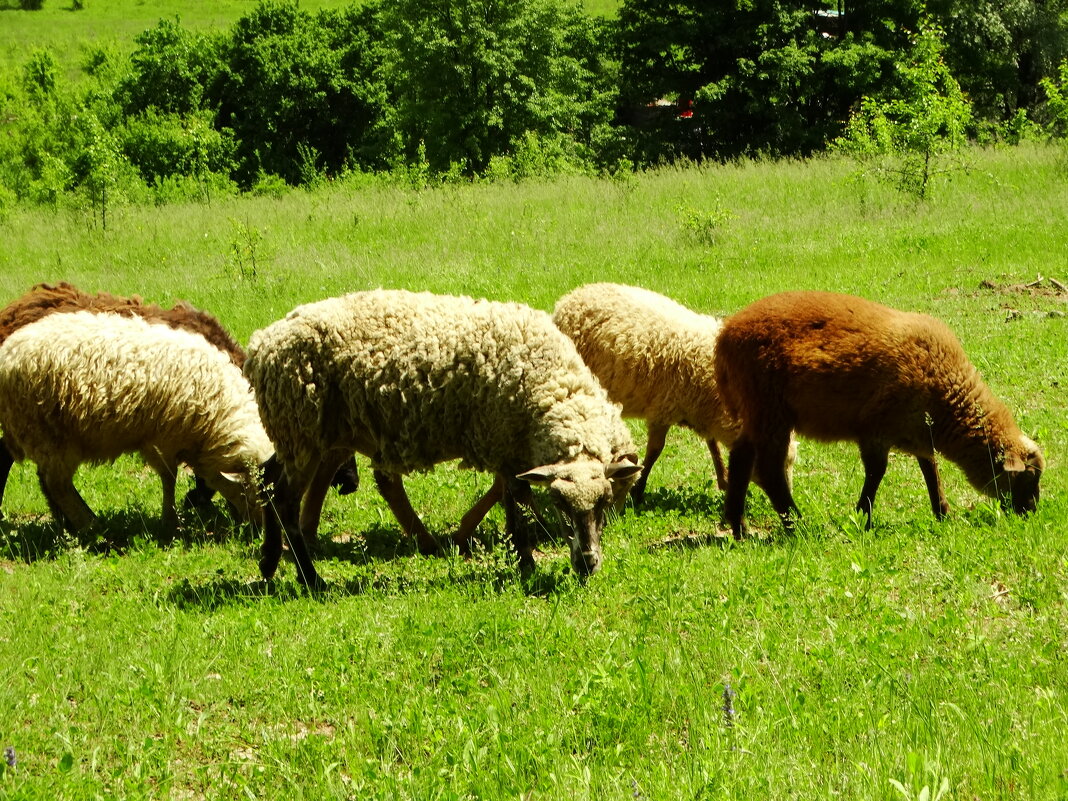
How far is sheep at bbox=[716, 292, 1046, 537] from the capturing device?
24.3 feet

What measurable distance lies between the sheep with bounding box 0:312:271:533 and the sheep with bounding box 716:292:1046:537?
403 cm

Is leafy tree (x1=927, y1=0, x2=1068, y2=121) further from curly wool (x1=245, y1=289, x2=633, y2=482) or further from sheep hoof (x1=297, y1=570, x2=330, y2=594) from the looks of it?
sheep hoof (x1=297, y1=570, x2=330, y2=594)

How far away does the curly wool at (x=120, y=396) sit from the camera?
8078 mm

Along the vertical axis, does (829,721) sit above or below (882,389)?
below

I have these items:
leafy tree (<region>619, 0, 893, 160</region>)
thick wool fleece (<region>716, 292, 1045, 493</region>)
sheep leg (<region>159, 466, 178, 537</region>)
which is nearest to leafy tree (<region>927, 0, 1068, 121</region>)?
leafy tree (<region>619, 0, 893, 160</region>)

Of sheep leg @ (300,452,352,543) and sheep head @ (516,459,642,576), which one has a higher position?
sheep head @ (516,459,642,576)

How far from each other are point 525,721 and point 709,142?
35.4 meters

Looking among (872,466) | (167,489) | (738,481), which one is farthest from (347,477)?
(872,466)

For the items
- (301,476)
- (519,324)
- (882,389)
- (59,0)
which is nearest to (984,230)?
(882,389)

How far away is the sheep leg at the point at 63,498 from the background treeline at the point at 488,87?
77.6 ft

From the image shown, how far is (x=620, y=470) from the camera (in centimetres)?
681

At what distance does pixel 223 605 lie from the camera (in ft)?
21.4

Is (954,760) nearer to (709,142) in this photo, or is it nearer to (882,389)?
(882,389)

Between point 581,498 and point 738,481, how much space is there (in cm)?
186
